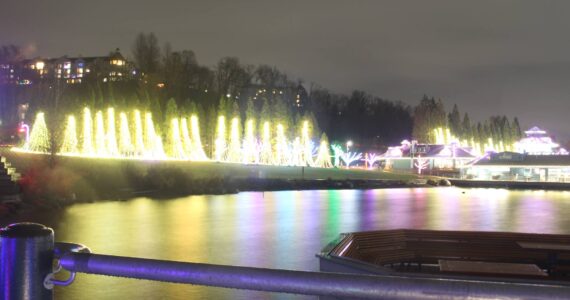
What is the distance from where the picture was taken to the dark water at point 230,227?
12.1m

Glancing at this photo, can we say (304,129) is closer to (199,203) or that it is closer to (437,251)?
(199,203)

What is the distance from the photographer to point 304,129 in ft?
278

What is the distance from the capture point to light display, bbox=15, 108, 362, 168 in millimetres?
56875

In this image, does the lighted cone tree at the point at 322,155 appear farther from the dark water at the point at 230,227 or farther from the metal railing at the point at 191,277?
the metal railing at the point at 191,277

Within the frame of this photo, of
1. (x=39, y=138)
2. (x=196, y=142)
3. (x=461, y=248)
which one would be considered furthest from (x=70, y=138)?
(x=461, y=248)

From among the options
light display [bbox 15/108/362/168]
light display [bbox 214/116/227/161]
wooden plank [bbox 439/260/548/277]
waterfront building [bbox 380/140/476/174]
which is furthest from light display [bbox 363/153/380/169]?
wooden plank [bbox 439/260/548/277]

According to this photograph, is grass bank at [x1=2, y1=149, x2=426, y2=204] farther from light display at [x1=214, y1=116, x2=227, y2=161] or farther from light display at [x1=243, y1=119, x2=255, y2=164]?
light display at [x1=214, y1=116, x2=227, y2=161]

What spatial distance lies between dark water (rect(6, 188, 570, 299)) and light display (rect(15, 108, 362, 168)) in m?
19.4

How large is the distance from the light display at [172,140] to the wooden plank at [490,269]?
39819 mm

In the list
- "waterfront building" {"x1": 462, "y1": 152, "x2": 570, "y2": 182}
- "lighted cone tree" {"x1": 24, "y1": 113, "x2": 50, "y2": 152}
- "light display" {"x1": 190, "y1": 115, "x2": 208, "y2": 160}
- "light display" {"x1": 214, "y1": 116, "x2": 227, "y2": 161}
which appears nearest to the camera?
"lighted cone tree" {"x1": 24, "y1": 113, "x2": 50, "y2": 152}

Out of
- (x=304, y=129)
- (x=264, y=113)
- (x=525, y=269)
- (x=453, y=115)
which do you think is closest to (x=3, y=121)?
(x=264, y=113)

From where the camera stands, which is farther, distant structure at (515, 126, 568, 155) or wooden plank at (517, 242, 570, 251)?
distant structure at (515, 126, 568, 155)

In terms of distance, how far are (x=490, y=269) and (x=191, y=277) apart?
9194 mm

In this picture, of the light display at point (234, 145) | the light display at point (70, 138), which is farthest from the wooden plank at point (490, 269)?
the light display at point (234, 145)
